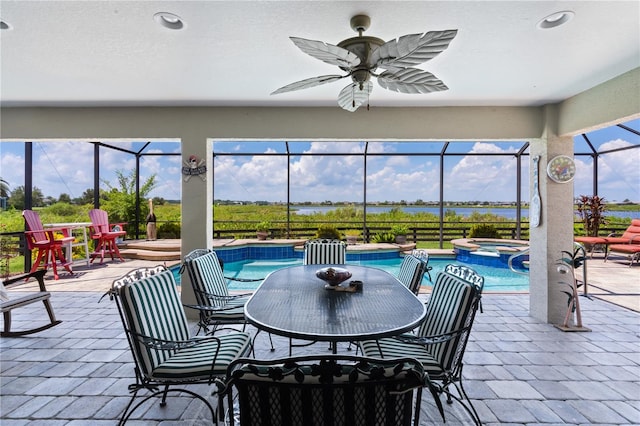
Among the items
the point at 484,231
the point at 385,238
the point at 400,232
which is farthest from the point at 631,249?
the point at 385,238

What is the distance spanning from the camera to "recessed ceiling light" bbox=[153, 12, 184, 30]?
→ 2.02m

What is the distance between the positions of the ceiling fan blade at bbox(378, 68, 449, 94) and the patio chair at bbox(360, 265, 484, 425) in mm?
1236

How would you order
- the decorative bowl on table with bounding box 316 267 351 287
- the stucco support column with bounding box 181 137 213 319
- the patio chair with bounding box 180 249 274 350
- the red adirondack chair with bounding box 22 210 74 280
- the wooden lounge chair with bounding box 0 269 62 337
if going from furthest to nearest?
the red adirondack chair with bounding box 22 210 74 280
the stucco support column with bounding box 181 137 213 319
the wooden lounge chair with bounding box 0 269 62 337
the patio chair with bounding box 180 249 274 350
the decorative bowl on table with bounding box 316 267 351 287

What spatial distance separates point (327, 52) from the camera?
1.66m

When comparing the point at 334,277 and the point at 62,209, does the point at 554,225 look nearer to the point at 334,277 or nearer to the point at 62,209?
the point at 334,277

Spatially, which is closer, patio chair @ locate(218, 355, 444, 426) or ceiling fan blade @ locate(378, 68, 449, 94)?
patio chair @ locate(218, 355, 444, 426)

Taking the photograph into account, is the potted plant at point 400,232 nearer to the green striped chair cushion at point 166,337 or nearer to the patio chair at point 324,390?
the green striped chair cushion at point 166,337

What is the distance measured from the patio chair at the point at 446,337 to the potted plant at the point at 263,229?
6.98 meters

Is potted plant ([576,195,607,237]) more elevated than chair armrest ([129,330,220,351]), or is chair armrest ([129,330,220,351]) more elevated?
potted plant ([576,195,607,237])

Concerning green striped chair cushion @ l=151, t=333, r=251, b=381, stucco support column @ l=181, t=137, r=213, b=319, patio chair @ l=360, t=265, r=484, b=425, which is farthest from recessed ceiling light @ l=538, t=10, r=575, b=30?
stucco support column @ l=181, t=137, r=213, b=319

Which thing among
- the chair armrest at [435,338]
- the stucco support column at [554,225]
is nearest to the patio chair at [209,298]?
the chair armrest at [435,338]

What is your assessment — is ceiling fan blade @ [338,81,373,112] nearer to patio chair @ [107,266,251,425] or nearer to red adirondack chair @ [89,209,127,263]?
patio chair @ [107,266,251,425]

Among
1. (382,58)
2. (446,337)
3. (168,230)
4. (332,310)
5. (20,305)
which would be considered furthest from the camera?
(168,230)

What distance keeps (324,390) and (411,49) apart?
1.55 m
